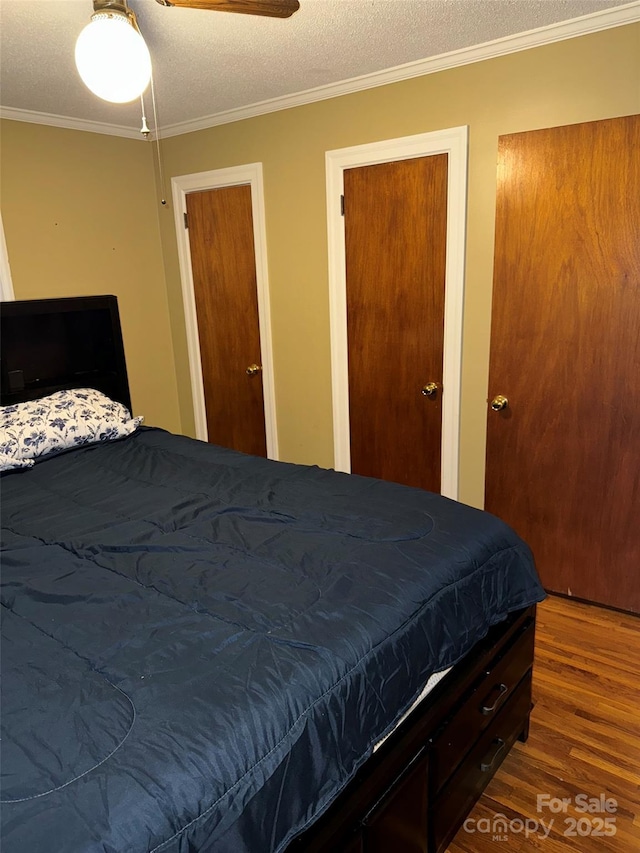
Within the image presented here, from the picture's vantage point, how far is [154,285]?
3.89 metres

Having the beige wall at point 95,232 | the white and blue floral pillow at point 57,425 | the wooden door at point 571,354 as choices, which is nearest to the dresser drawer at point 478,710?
the wooden door at point 571,354

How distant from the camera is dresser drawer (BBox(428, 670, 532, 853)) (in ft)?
4.98

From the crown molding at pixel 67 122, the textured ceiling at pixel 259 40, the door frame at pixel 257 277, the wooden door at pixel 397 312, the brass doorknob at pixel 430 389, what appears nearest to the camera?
the textured ceiling at pixel 259 40

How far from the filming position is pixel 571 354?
8.13 ft

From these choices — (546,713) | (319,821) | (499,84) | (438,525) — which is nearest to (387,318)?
(499,84)

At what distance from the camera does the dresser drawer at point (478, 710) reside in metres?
1.47

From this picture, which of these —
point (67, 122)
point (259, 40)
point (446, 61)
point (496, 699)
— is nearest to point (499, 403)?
point (496, 699)

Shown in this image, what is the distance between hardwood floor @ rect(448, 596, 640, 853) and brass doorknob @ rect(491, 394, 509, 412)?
1016 millimetres

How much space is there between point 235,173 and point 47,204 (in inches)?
42.6

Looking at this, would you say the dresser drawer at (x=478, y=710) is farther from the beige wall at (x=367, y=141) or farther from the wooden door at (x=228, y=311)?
the wooden door at (x=228, y=311)

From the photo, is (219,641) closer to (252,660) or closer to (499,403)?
(252,660)

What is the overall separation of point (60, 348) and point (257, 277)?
120cm

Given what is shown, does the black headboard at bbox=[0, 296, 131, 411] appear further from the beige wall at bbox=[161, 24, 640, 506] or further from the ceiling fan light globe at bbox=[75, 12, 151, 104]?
the ceiling fan light globe at bbox=[75, 12, 151, 104]

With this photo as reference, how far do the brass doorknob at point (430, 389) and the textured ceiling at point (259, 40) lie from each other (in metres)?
1.48
